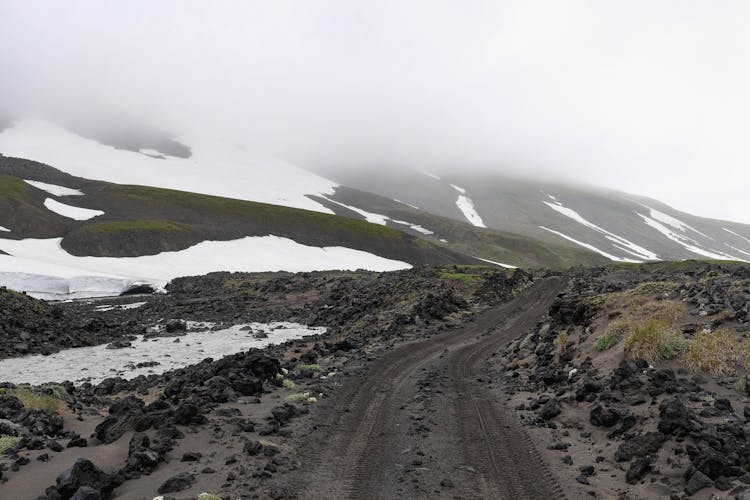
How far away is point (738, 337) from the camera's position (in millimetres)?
14258

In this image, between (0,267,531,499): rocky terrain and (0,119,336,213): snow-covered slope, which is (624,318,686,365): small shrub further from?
(0,119,336,213): snow-covered slope

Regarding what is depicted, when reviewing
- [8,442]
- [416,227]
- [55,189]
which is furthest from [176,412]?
[416,227]

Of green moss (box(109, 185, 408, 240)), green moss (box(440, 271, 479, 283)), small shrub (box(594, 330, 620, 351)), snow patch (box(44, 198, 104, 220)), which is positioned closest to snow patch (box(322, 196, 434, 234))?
green moss (box(109, 185, 408, 240))

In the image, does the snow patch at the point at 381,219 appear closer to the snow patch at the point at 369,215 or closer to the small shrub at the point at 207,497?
the snow patch at the point at 369,215

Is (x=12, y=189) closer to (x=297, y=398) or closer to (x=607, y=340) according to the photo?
(x=297, y=398)

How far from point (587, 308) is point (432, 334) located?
37.5 feet

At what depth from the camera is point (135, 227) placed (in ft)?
280

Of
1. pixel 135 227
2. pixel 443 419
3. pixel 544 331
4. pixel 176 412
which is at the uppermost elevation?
pixel 544 331

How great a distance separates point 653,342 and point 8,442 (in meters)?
17.1

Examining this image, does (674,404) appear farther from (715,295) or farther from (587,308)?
(587,308)

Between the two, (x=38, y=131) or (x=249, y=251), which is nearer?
(x=249, y=251)

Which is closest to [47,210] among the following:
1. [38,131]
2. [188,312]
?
[188,312]

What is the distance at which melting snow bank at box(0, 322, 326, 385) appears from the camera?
2542 cm

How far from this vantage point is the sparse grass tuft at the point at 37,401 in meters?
14.8
